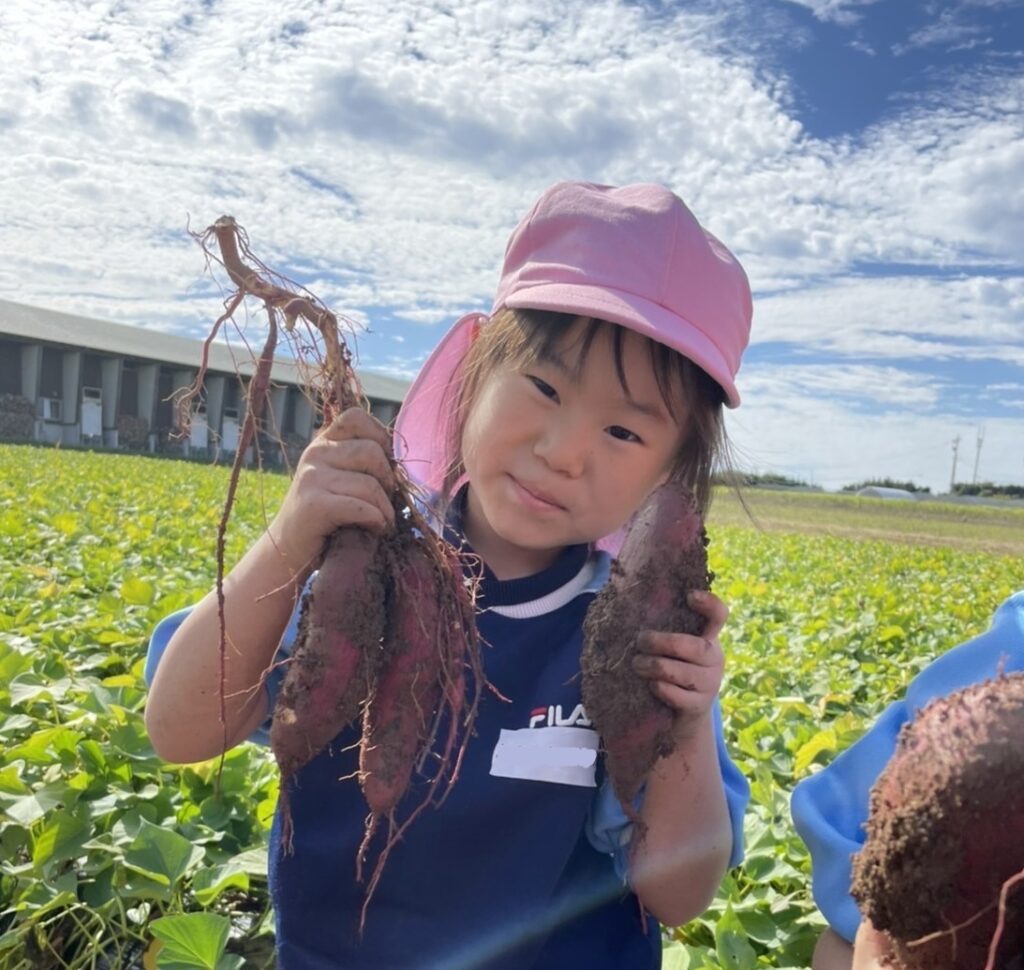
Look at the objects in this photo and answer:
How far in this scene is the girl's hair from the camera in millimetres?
1415

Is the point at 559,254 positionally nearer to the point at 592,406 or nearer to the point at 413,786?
the point at 592,406

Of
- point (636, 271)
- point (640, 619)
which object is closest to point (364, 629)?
point (640, 619)

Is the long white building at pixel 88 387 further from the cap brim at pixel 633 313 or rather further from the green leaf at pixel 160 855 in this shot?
the cap brim at pixel 633 313

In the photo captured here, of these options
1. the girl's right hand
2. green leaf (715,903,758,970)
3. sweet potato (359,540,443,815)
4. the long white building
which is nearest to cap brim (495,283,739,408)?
the girl's right hand

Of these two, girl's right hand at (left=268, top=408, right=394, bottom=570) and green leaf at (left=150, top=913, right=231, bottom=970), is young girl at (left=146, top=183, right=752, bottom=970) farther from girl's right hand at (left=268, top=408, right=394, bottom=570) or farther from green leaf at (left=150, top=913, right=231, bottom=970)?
green leaf at (left=150, top=913, right=231, bottom=970)

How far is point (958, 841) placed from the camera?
71 cm

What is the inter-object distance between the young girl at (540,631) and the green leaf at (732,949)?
112 millimetres

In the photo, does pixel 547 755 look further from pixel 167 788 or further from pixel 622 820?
pixel 167 788

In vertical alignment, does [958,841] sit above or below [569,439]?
below

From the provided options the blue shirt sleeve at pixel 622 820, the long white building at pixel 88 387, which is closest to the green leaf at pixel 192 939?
the blue shirt sleeve at pixel 622 820

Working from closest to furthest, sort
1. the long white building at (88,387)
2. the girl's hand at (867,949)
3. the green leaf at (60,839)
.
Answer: the girl's hand at (867,949), the green leaf at (60,839), the long white building at (88,387)

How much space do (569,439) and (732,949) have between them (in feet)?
3.19

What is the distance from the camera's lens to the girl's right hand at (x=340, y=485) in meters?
1.23

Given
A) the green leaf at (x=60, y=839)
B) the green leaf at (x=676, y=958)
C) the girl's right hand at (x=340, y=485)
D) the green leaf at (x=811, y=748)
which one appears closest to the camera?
the girl's right hand at (x=340, y=485)
